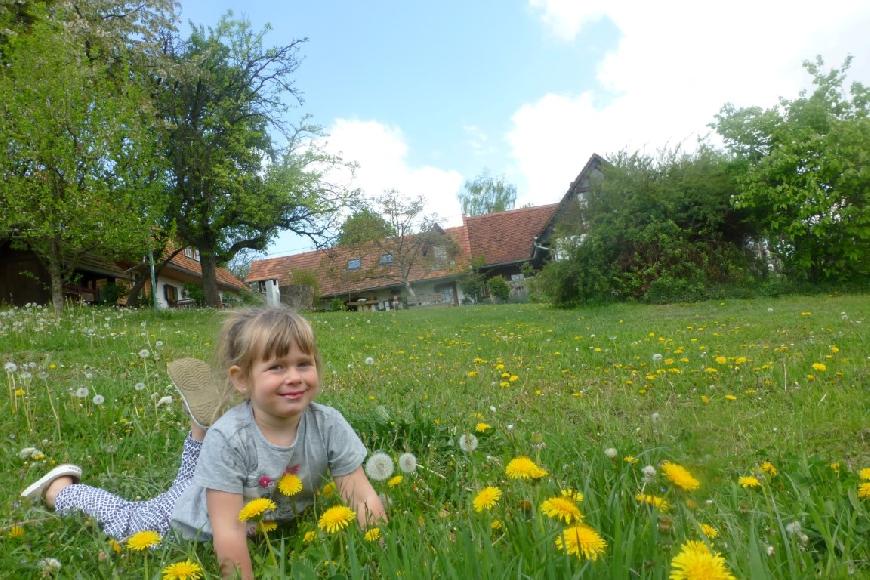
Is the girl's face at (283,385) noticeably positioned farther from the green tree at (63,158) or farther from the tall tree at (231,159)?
the tall tree at (231,159)

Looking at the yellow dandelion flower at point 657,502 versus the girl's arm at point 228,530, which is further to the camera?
the girl's arm at point 228,530

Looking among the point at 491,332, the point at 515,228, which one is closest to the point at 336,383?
the point at 491,332

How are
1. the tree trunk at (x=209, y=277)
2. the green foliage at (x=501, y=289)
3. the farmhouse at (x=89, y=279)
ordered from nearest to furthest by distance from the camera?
the farmhouse at (x=89, y=279)
the tree trunk at (x=209, y=277)
the green foliage at (x=501, y=289)

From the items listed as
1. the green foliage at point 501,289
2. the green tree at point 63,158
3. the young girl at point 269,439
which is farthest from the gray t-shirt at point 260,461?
the green foliage at point 501,289

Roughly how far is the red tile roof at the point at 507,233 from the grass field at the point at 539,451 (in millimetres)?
28794

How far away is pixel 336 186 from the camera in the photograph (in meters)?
23.4

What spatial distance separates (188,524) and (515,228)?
3590 cm

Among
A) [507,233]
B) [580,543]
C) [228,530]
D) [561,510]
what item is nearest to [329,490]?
[228,530]

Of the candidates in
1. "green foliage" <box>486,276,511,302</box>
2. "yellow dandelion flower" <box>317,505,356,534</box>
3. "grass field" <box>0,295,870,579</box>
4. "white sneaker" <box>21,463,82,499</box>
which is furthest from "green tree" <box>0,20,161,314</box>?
"green foliage" <box>486,276,511,302</box>

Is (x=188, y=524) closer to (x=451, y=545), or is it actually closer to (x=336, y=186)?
(x=451, y=545)

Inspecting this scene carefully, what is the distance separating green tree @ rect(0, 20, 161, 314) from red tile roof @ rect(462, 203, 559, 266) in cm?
2379

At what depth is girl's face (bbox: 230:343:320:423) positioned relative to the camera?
2.12 m

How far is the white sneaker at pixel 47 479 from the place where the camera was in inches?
95.5

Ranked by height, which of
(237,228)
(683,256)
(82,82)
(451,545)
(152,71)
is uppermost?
(152,71)
